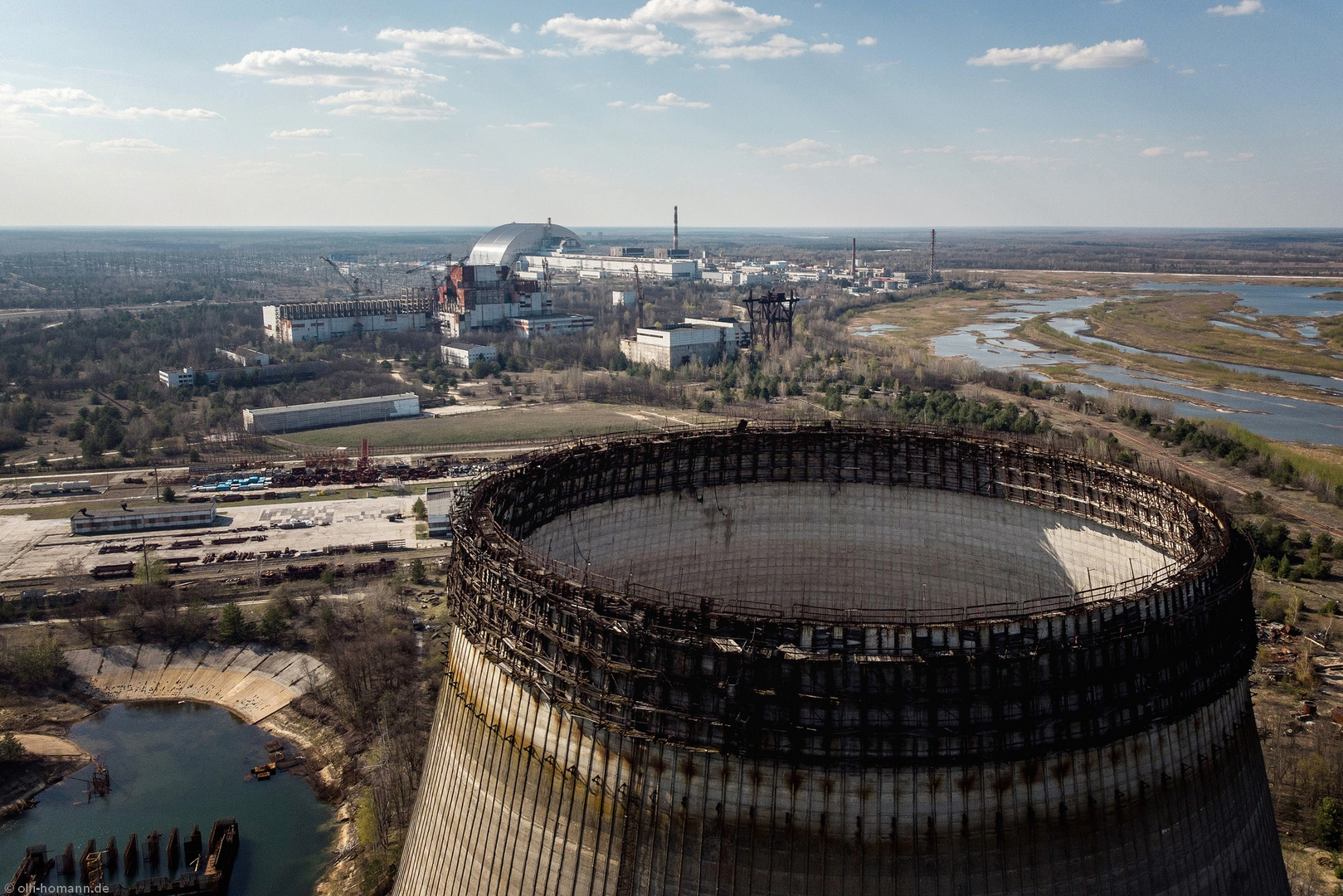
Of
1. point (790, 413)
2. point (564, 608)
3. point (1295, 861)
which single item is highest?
point (564, 608)

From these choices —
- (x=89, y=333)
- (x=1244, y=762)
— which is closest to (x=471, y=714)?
(x=1244, y=762)

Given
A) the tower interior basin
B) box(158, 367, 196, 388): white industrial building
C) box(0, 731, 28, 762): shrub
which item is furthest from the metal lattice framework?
box(158, 367, 196, 388): white industrial building

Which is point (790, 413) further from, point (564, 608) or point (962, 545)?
point (564, 608)

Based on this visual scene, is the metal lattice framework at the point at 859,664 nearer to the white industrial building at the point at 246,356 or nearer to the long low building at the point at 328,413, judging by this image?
the long low building at the point at 328,413

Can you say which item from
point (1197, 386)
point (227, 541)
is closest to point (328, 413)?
point (227, 541)

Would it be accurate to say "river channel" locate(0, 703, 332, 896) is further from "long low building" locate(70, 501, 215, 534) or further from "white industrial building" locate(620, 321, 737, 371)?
"white industrial building" locate(620, 321, 737, 371)

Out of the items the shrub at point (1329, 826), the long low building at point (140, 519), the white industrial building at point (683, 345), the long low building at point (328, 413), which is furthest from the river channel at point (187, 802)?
the white industrial building at point (683, 345)

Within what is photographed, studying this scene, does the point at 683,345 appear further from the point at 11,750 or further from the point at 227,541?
the point at 11,750
